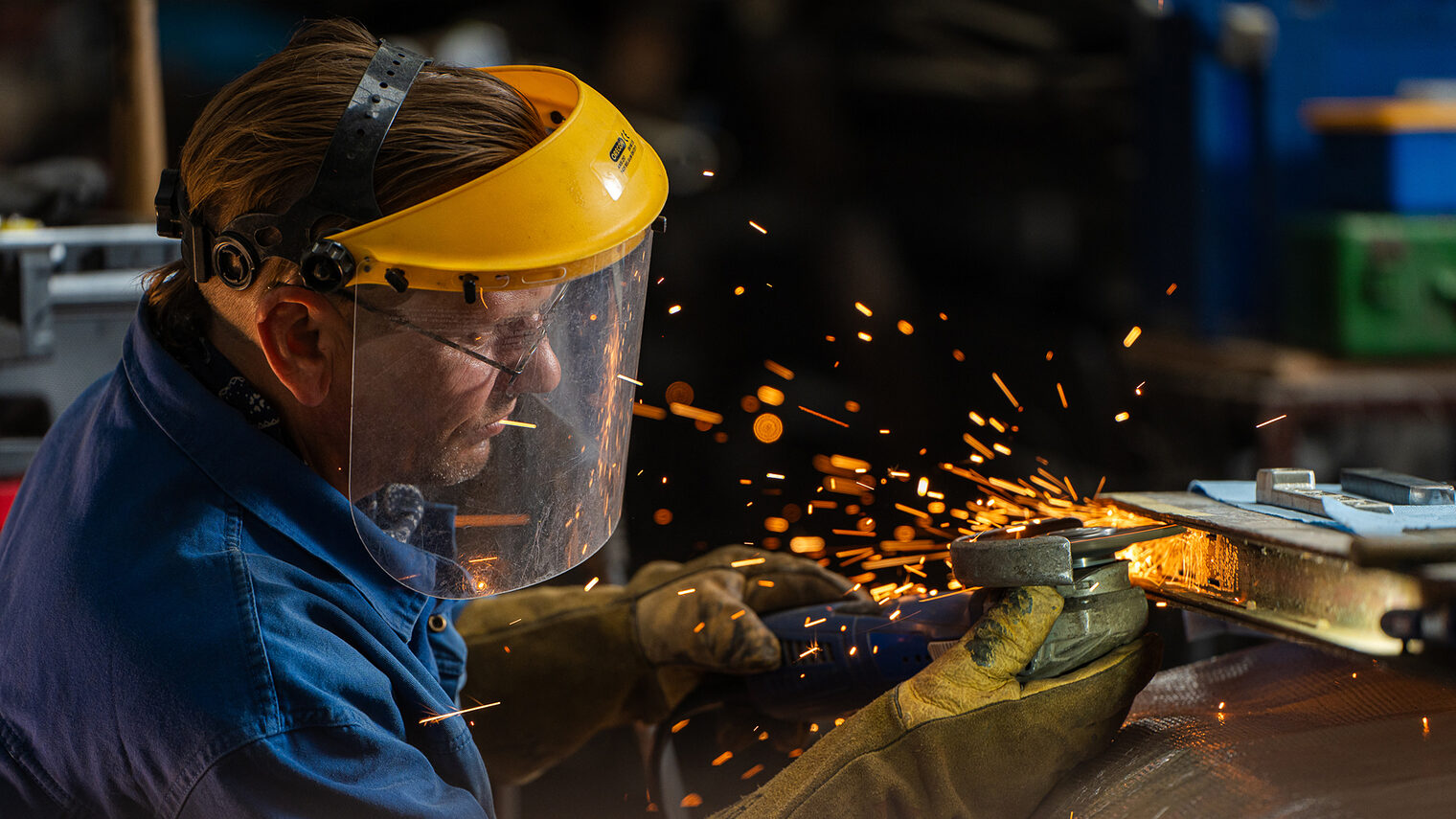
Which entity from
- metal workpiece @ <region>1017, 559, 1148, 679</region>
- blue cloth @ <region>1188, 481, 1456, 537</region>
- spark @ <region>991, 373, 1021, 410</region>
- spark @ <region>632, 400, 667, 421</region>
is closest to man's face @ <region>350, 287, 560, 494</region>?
metal workpiece @ <region>1017, 559, 1148, 679</region>

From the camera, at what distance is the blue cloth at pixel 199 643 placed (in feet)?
3.83

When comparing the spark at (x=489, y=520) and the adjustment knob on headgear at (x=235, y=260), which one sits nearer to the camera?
the adjustment knob on headgear at (x=235, y=260)

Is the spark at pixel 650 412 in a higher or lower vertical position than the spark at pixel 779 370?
lower

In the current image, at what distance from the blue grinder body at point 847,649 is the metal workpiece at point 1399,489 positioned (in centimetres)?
52

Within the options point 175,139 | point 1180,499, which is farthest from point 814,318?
point 1180,499

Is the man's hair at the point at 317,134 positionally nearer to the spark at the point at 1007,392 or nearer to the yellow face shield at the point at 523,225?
the yellow face shield at the point at 523,225

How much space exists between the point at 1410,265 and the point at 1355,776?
3.40 m

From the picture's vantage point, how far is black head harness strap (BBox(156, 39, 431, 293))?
1.26m

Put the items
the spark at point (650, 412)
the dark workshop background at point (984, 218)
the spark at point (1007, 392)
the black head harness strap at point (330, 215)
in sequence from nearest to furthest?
the black head harness strap at point (330, 215) < the dark workshop background at point (984, 218) < the spark at point (650, 412) < the spark at point (1007, 392)

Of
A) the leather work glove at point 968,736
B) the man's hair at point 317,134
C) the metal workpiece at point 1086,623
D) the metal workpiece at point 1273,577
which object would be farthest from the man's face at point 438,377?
the metal workpiece at point 1273,577

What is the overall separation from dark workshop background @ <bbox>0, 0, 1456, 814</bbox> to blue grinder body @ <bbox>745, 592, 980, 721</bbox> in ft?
5.29

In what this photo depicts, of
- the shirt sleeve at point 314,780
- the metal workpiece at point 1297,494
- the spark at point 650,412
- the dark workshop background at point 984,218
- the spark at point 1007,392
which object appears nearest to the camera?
the shirt sleeve at point 314,780

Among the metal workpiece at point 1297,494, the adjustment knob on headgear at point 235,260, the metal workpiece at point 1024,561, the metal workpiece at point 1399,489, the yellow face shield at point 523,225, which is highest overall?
the yellow face shield at point 523,225

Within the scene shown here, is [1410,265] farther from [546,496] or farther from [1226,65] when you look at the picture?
[546,496]
